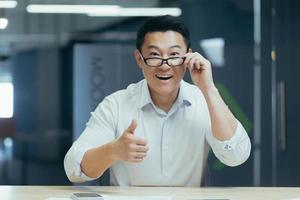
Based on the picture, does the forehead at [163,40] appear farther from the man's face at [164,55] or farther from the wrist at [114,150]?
the wrist at [114,150]

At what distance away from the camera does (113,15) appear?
4238 mm

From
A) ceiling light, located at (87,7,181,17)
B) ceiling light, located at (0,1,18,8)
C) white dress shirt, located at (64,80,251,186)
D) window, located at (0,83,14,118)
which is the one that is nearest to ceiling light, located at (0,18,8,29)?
ceiling light, located at (0,1,18,8)

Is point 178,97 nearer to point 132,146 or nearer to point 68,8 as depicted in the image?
point 132,146

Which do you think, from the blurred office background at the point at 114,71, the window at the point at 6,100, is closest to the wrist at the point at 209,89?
the blurred office background at the point at 114,71

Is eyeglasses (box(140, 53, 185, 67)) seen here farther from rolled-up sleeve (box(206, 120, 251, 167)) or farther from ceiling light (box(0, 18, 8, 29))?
ceiling light (box(0, 18, 8, 29))

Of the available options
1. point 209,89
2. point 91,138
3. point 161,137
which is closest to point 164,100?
point 161,137

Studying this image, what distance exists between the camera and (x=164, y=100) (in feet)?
7.23

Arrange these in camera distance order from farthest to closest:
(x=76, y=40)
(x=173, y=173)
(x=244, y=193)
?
(x=76, y=40)
(x=173, y=173)
(x=244, y=193)

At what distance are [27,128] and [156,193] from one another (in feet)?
8.64

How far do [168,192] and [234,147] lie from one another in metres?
0.34

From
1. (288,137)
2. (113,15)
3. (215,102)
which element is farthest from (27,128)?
(215,102)

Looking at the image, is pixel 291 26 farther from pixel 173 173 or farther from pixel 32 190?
pixel 32 190

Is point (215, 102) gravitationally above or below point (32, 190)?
above

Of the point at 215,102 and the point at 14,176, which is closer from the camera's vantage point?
the point at 215,102
